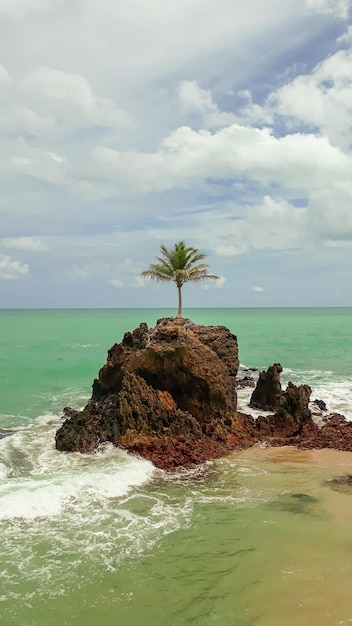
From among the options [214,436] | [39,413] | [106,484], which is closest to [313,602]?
[106,484]

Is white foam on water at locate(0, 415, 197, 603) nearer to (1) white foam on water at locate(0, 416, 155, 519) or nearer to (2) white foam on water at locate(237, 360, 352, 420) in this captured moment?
(1) white foam on water at locate(0, 416, 155, 519)

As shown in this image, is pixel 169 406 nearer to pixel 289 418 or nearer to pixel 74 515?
pixel 289 418

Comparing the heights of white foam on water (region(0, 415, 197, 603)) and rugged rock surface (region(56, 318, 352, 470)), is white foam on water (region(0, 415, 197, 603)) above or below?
below

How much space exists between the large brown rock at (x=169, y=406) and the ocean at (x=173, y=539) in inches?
36.2

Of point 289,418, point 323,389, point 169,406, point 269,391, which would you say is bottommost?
point 323,389

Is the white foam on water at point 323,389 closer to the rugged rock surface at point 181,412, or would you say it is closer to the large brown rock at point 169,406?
the rugged rock surface at point 181,412

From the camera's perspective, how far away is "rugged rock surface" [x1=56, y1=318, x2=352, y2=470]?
60.5 feet

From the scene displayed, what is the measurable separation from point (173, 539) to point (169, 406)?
8.51 metres

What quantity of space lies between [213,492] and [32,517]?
567cm

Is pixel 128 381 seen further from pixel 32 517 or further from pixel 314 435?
pixel 314 435

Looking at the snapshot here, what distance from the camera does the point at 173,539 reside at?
454 inches

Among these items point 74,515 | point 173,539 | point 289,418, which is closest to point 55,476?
point 74,515

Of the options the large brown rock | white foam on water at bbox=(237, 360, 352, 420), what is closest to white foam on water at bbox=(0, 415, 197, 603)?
the large brown rock

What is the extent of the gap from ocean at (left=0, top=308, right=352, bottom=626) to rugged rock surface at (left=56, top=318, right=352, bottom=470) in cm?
88
